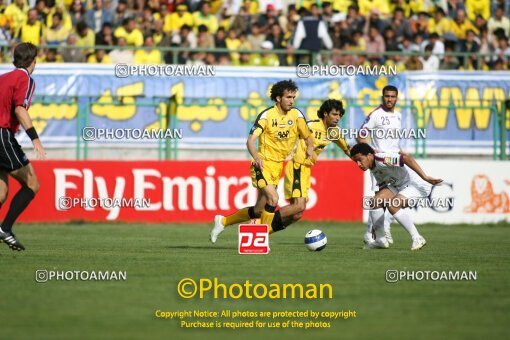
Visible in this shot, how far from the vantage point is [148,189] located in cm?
2355

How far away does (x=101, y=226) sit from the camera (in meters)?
22.6

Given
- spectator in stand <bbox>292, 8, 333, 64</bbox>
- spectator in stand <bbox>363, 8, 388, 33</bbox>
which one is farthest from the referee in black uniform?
spectator in stand <bbox>363, 8, 388, 33</bbox>

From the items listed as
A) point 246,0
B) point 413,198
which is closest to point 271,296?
point 413,198

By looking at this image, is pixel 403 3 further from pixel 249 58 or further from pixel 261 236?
pixel 261 236

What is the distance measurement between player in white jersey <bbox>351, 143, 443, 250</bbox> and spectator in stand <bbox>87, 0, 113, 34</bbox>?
37.9ft

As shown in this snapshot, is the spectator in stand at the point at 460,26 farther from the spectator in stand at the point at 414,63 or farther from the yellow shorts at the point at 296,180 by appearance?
the yellow shorts at the point at 296,180

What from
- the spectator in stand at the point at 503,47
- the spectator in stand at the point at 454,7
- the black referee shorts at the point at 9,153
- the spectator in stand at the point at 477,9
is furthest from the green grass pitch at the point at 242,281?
the spectator in stand at the point at 477,9

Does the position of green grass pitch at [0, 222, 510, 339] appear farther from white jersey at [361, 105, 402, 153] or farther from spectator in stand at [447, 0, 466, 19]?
spectator in stand at [447, 0, 466, 19]

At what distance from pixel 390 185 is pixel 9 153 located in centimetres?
582

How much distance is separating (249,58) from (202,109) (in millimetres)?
3664

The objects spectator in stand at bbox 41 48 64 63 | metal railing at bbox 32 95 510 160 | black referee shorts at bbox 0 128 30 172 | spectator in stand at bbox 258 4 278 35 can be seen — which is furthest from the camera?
spectator in stand at bbox 258 4 278 35

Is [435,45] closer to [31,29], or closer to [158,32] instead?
[158,32]

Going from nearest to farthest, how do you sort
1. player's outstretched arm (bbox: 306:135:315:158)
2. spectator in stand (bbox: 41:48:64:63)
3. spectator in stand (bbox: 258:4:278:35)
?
player's outstretched arm (bbox: 306:135:315:158) → spectator in stand (bbox: 41:48:64:63) → spectator in stand (bbox: 258:4:278:35)

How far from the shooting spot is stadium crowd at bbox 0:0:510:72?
25484mm
